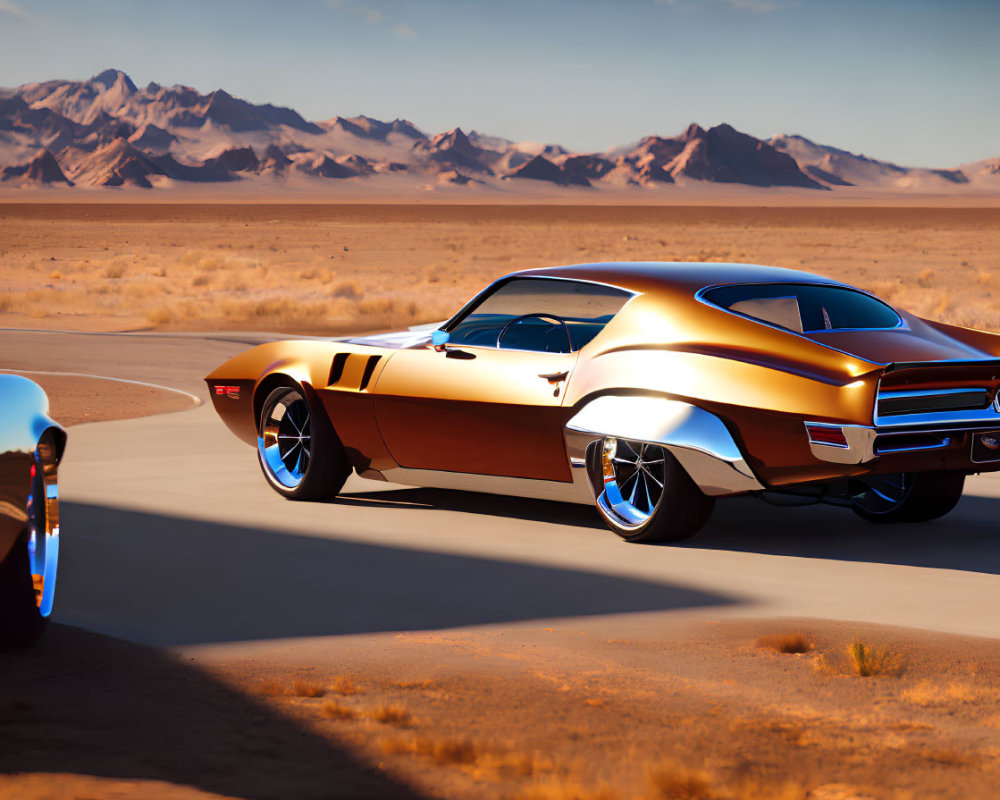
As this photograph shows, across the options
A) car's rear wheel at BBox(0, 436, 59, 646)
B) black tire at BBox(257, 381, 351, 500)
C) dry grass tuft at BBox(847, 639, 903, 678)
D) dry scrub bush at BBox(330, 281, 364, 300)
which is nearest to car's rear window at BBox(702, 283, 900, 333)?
black tire at BBox(257, 381, 351, 500)

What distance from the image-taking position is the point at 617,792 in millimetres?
4004

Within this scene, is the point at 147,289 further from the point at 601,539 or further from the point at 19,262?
the point at 601,539

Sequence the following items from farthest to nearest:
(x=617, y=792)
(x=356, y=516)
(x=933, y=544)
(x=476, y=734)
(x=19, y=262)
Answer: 1. (x=19, y=262)
2. (x=356, y=516)
3. (x=933, y=544)
4. (x=476, y=734)
5. (x=617, y=792)

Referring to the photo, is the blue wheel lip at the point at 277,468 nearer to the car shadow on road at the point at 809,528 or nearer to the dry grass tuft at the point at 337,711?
the car shadow on road at the point at 809,528

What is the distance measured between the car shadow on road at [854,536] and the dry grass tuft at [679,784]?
12.2ft

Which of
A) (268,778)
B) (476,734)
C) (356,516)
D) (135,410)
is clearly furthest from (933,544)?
(135,410)

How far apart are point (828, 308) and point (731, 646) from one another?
3.19 metres

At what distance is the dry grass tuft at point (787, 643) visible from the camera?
5.71 meters

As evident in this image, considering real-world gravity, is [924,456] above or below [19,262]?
above

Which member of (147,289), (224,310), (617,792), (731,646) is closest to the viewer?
(617,792)

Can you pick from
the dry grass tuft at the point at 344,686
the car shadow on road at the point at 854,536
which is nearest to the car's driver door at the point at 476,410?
the car shadow on road at the point at 854,536

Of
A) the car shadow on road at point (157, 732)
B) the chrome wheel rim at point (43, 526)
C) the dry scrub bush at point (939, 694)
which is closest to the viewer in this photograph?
the car shadow on road at point (157, 732)

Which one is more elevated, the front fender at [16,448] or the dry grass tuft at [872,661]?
the front fender at [16,448]

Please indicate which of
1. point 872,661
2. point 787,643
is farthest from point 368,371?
point 872,661
